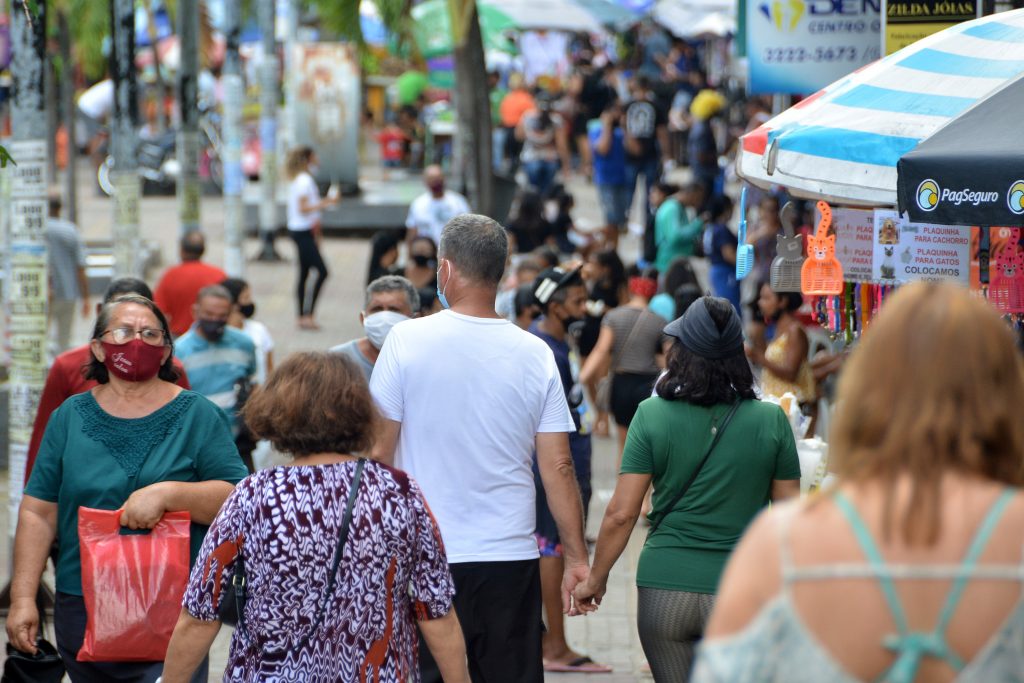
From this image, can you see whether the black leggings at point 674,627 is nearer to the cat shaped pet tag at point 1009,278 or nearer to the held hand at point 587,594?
the held hand at point 587,594

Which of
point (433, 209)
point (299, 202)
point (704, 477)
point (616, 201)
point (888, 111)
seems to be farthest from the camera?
point (616, 201)

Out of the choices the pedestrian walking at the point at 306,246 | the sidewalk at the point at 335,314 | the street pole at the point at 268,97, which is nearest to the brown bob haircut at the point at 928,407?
the sidewalk at the point at 335,314

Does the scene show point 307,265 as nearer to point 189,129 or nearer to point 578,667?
point 189,129

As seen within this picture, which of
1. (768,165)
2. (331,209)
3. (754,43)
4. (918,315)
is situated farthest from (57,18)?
(918,315)

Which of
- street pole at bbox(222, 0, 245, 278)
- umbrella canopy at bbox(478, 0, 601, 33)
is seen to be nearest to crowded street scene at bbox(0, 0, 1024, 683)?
street pole at bbox(222, 0, 245, 278)

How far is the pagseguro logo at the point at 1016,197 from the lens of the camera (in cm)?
495

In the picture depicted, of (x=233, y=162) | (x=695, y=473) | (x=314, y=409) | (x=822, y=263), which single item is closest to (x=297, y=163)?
(x=233, y=162)

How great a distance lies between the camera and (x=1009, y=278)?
6250mm

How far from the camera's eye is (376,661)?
370 cm

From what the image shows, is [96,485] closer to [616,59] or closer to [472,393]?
[472,393]

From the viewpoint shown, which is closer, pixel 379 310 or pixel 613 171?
pixel 379 310

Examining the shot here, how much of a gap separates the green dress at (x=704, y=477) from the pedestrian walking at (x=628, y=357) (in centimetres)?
496

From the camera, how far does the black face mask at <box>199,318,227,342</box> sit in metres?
7.84

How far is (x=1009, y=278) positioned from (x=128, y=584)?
12.1 ft
